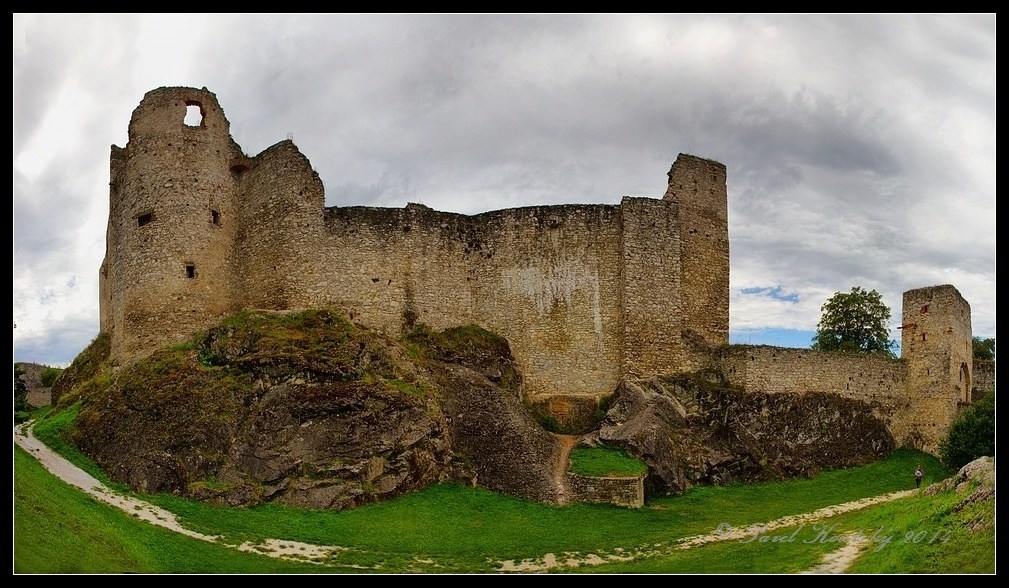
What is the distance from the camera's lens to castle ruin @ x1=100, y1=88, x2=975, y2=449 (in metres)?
34.9

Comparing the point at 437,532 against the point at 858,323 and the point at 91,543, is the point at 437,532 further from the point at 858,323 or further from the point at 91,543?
the point at 858,323

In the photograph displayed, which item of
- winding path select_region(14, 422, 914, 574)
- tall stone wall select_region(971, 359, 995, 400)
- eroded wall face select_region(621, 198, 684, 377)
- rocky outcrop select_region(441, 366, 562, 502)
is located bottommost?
winding path select_region(14, 422, 914, 574)

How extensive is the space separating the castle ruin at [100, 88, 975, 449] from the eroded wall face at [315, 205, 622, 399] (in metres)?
0.05

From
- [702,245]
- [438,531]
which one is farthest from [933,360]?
[438,531]

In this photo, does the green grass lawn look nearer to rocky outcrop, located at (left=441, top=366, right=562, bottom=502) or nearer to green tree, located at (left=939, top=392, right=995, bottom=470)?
rocky outcrop, located at (left=441, top=366, right=562, bottom=502)

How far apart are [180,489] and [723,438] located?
59.4 feet

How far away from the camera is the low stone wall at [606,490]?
3009 centimetres

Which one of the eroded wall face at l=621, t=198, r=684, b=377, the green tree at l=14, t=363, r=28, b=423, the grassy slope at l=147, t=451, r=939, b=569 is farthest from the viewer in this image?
the green tree at l=14, t=363, r=28, b=423

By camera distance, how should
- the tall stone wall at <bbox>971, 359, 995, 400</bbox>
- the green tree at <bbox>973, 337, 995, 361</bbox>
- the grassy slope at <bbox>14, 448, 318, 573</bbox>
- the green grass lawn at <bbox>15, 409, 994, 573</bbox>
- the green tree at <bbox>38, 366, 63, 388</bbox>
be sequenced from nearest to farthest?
1. the grassy slope at <bbox>14, 448, 318, 573</bbox>
2. the green grass lawn at <bbox>15, 409, 994, 573</bbox>
3. the tall stone wall at <bbox>971, 359, 995, 400</bbox>
4. the green tree at <bbox>38, 366, 63, 388</bbox>
5. the green tree at <bbox>973, 337, 995, 361</bbox>

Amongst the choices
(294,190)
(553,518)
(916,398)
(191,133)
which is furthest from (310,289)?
(916,398)

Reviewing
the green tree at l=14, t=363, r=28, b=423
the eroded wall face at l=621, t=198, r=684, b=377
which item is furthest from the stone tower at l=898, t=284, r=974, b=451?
the green tree at l=14, t=363, r=28, b=423

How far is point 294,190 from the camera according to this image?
1415 inches

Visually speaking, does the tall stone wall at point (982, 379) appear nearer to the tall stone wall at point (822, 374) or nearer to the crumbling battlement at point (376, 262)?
the tall stone wall at point (822, 374)
